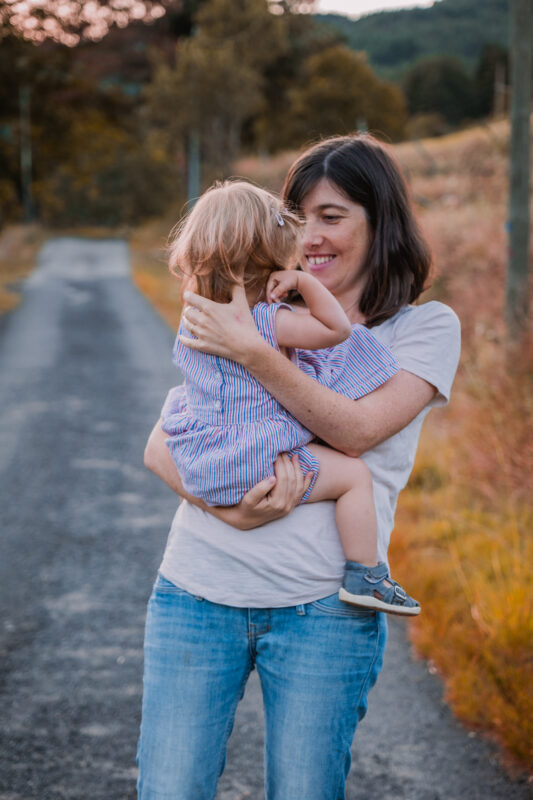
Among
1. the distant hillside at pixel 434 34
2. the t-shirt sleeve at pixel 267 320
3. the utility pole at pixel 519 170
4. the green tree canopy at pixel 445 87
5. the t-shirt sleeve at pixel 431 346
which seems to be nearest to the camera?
the t-shirt sleeve at pixel 267 320

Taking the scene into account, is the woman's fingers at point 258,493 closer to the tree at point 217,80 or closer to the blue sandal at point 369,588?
the blue sandal at point 369,588

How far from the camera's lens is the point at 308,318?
1805mm

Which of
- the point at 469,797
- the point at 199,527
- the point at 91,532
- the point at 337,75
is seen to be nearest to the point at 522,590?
the point at 469,797

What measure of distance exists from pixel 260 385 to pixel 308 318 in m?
0.19

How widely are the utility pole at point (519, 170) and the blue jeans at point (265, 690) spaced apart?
4.73m

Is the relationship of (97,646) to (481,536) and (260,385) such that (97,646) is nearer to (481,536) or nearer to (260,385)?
(481,536)

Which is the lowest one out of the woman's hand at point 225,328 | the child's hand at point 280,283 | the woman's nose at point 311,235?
the woman's hand at point 225,328

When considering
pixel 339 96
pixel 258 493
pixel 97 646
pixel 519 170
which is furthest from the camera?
pixel 339 96

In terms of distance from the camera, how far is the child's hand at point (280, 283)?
1.81 meters

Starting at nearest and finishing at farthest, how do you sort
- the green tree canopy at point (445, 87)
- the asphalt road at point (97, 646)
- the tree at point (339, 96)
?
the asphalt road at point (97, 646)
the tree at point (339, 96)
the green tree canopy at point (445, 87)

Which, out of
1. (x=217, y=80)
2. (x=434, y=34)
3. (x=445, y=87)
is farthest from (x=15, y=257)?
(x=445, y=87)

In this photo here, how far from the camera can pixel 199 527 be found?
72.1 inches

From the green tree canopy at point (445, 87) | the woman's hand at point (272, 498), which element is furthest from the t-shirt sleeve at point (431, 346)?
the green tree canopy at point (445, 87)

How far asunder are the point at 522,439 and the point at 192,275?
332 cm
